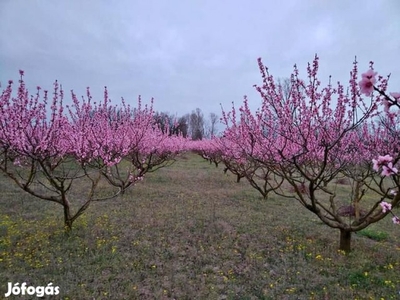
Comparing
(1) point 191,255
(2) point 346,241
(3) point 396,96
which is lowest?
(1) point 191,255

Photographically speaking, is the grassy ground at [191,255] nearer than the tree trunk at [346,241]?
Yes

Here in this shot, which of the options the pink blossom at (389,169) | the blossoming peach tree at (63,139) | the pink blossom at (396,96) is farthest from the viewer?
the blossoming peach tree at (63,139)

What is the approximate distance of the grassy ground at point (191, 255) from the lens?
4230 millimetres

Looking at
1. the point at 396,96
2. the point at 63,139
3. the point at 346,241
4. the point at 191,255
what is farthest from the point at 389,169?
the point at 63,139

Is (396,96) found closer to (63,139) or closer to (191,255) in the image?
(191,255)

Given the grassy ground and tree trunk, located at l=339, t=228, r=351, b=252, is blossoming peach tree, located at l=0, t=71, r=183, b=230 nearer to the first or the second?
the grassy ground

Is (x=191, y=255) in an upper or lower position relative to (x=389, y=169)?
lower

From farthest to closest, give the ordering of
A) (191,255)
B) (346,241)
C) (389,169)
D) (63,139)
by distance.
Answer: (63,139) → (346,241) → (191,255) → (389,169)

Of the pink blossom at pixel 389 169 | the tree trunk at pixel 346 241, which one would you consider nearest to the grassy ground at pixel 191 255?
the tree trunk at pixel 346 241

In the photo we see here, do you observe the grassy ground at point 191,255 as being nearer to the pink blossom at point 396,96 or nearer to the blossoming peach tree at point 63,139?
the blossoming peach tree at point 63,139

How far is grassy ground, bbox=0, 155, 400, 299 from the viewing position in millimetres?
4230

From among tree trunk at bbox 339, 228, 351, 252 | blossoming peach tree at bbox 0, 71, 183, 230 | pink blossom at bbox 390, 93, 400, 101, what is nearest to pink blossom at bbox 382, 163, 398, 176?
pink blossom at bbox 390, 93, 400, 101

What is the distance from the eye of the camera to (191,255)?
214 inches

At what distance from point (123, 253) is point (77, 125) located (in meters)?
4.03
